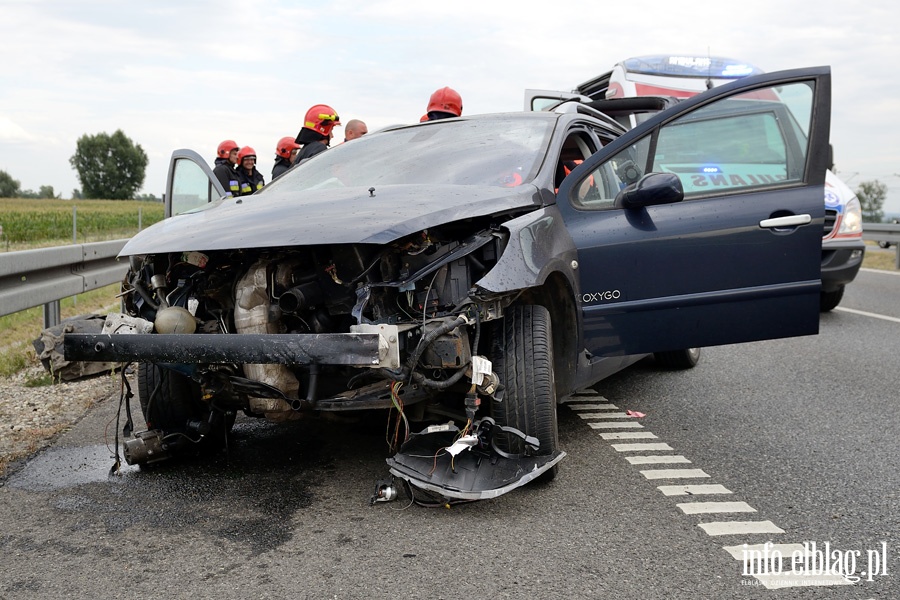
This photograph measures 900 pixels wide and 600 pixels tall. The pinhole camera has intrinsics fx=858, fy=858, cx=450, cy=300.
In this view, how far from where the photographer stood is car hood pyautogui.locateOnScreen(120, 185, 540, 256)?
3.22 meters

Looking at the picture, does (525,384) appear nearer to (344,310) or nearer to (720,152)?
(344,310)

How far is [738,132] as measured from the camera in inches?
184

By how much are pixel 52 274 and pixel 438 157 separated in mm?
3497

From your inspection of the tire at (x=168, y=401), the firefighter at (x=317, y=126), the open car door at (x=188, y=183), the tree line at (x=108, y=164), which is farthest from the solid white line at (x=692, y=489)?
the tree line at (x=108, y=164)

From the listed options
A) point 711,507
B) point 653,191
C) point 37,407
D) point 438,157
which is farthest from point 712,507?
point 37,407

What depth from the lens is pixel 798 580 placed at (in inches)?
108

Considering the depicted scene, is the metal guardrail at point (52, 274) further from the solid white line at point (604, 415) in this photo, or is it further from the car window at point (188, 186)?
the solid white line at point (604, 415)

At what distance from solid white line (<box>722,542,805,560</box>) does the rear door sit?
1.35 meters

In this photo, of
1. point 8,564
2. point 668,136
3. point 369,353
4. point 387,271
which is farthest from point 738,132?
point 8,564

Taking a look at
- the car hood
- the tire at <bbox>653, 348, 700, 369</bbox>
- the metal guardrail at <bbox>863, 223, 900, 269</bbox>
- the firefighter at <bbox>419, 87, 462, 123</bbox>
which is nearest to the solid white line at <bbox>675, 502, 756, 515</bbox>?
the car hood

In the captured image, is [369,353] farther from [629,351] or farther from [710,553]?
[629,351]

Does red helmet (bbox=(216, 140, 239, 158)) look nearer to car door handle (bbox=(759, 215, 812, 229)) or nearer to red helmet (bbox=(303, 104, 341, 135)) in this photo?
red helmet (bbox=(303, 104, 341, 135))

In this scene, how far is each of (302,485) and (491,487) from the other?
2.95ft

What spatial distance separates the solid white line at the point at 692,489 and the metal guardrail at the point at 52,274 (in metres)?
4.03
